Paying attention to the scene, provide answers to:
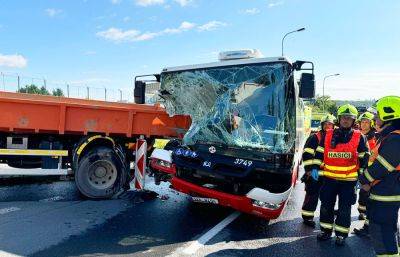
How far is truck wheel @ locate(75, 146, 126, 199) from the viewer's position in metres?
7.34

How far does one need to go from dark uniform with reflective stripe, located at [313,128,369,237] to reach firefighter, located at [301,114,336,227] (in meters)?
0.24

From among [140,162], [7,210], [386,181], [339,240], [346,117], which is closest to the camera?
[386,181]

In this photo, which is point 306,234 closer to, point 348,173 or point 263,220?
point 263,220

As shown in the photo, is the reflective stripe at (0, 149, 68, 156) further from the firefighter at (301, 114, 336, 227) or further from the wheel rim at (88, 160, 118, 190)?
the firefighter at (301, 114, 336, 227)

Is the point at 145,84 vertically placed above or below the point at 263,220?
above

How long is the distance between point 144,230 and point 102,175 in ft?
7.50

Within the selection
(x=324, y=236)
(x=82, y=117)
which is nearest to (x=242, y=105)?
(x=324, y=236)

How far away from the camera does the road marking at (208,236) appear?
4.88 meters

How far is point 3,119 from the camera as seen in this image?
22.8 ft

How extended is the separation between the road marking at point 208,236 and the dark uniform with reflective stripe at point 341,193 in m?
1.49

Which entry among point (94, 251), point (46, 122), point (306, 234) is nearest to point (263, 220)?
point (306, 234)

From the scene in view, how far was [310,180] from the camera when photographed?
648 centimetres

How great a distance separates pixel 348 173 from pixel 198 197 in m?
2.15

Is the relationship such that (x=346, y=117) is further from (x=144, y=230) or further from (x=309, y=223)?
(x=144, y=230)
